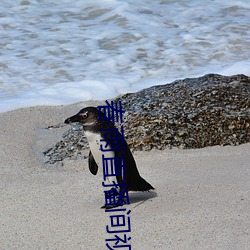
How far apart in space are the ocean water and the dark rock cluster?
131 centimetres

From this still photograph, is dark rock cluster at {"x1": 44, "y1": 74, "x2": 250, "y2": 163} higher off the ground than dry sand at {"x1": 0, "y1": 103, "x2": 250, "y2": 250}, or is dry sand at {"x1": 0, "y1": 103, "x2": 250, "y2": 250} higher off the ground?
dark rock cluster at {"x1": 44, "y1": 74, "x2": 250, "y2": 163}

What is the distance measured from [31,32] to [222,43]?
2.49 meters

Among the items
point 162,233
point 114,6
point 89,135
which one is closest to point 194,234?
point 162,233

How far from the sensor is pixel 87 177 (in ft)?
13.3

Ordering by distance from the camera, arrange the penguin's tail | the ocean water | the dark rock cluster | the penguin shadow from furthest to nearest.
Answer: the ocean water, the dark rock cluster, the penguin shadow, the penguin's tail

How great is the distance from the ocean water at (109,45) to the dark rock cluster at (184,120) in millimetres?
1309

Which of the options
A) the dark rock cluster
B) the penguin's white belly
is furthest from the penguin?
the dark rock cluster

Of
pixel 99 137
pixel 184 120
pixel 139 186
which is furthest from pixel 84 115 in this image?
pixel 184 120

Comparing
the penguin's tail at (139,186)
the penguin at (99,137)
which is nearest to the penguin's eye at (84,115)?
the penguin at (99,137)

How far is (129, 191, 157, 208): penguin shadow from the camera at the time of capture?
3.47 metres

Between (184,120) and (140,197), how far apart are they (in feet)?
4.04

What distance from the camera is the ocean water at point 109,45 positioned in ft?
21.7

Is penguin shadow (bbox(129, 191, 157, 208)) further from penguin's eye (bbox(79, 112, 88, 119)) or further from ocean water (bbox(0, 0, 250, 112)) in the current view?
ocean water (bbox(0, 0, 250, 112))

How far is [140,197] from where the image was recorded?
3555mm
